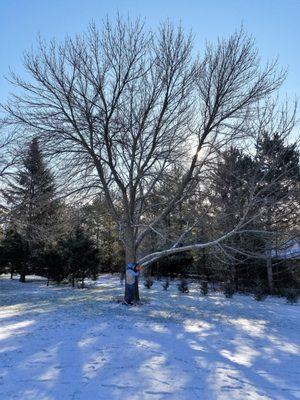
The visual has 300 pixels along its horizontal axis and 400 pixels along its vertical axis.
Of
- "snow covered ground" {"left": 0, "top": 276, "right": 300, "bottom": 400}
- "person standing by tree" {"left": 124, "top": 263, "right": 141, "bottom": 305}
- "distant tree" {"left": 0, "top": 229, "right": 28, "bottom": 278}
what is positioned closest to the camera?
"snow covered ground" {"left": 0, "top": 276, "right": 300, "bottom": 400}

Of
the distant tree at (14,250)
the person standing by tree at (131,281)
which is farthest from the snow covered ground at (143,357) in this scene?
the distant tree at (14,250)

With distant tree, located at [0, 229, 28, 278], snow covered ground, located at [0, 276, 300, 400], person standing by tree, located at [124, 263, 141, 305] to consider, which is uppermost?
distant tree, located at [0, 229, 28, 278]

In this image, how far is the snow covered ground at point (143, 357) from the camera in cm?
487

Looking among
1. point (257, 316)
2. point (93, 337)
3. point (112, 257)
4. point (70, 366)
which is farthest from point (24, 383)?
point (112, 257)

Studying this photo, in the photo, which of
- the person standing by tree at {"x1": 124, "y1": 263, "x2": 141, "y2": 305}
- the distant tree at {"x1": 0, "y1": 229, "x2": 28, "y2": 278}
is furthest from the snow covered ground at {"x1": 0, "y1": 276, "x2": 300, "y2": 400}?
the distant tree at {"x1": 0, "y1": 229, "x2": 28, "y2": 278}

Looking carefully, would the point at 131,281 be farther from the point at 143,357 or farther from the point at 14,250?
the point at 14,250

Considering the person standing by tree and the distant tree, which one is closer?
the person standing by tree

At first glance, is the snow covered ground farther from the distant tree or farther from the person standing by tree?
the distant tree

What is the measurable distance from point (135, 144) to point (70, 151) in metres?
2.28

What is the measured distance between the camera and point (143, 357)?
246 inches

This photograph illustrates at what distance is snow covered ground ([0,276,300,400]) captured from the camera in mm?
4871

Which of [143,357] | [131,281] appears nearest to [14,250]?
[131,281]

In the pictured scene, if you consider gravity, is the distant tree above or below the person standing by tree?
above

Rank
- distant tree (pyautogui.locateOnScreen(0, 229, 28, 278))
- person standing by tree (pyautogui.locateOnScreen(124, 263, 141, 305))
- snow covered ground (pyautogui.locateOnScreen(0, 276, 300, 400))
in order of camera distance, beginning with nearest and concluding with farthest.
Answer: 1. snow covered ground (pyautogui.locateOnScreen(0, 276, 300, 400))
2. person standing by tree (pyautogui.locateOnScreen(124, 263, 141, 305))
3. distant tree (pyautogui.locateOnScreen(0, 229, 28, 278))
